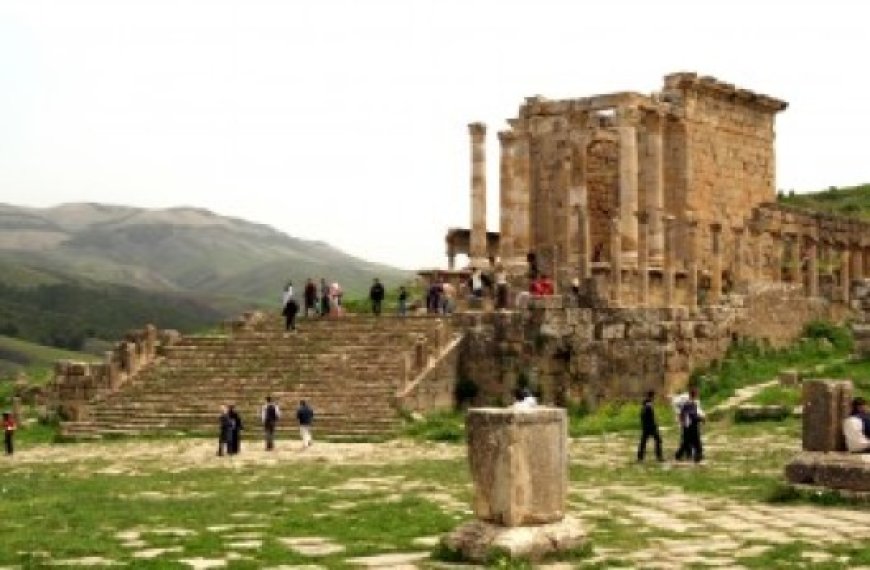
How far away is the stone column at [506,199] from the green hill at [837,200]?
20161mm

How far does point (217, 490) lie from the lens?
667 inches

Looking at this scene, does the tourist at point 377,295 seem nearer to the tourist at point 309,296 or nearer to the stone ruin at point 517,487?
the tourist at point 309,296

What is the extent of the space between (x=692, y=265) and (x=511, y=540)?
75.4 feet

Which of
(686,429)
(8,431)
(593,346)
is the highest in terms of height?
(593,346)

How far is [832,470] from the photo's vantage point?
1443 cm

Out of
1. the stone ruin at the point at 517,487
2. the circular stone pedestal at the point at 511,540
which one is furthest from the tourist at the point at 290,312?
the circular stone pedestal at the point at 511,540

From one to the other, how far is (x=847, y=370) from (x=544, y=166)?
16500mm

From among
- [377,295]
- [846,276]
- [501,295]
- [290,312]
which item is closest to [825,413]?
[501,295]

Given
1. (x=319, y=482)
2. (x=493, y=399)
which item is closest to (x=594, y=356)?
(x=493, y=399)

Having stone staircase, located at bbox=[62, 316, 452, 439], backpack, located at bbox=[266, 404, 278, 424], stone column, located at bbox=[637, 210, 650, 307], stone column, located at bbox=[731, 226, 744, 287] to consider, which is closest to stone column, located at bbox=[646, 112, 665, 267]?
stone column, located at bbox=[731, 226, 744, 287]

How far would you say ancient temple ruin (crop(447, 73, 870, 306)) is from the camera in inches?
1473

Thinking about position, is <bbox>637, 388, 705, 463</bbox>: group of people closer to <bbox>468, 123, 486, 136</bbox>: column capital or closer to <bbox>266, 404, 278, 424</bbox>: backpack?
<bbox>266, 404, 278, 424</bbox>: backpack

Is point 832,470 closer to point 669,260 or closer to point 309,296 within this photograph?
point 669,260

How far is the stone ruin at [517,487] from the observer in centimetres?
1069
